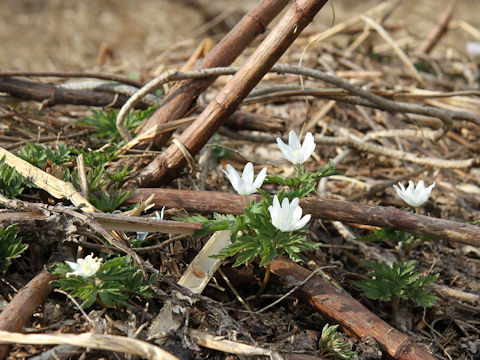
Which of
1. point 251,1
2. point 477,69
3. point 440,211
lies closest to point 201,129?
point 440,211

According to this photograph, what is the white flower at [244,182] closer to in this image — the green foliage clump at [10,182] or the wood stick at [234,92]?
the wood stick at [234,92]

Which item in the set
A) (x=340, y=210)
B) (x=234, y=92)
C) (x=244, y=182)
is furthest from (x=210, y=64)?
(x=340, y=210)

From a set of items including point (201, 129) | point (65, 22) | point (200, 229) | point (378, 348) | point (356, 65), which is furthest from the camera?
point (65, 22)

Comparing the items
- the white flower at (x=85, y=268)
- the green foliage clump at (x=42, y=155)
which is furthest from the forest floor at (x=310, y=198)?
the white flower at (x=85, y=268)

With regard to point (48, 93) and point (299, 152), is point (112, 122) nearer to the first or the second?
point (48, 93)

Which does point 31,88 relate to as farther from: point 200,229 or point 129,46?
point 129,46

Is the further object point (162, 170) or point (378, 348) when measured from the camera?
point (162, 170)

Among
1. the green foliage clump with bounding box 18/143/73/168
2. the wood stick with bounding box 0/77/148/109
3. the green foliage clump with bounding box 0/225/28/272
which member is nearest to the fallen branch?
the green foliage clump with bounding box 0/225/28/272
